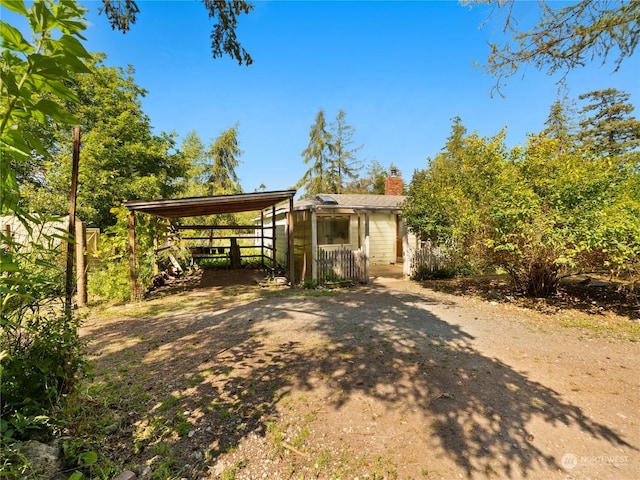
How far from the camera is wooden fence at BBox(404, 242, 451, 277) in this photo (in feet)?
33.8

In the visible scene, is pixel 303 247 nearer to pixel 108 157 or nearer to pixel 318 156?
pixel 108 157

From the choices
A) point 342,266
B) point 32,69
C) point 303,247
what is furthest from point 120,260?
point 32,69

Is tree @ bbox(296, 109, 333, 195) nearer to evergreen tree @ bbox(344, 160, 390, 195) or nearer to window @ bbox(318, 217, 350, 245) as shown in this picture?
evergreen tree @ bbox(344, 160, 390, 195)

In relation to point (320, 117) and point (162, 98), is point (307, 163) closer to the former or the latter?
point (320, 117)

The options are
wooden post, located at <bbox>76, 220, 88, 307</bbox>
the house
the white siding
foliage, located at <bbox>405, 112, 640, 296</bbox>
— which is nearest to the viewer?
foliage, located at <bbox>405, 112, 640, 296</bbox>

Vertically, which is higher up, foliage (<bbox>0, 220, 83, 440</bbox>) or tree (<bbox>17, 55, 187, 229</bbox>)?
tree (<bbox>17, 55, 187, 229</bbox>)

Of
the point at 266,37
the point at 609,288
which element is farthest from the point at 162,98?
the point at 609,288

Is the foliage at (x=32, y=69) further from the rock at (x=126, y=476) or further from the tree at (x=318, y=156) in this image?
the tree at (x=318, y=156)

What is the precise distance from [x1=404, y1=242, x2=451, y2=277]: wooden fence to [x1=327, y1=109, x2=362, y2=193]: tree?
17511 mm

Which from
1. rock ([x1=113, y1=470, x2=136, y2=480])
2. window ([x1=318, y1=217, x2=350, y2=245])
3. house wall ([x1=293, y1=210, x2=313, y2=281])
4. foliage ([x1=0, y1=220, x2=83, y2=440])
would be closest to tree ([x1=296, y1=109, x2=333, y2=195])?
window ([x1=318, y1=217, x2=350, y2=245])

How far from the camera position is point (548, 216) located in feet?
18.2

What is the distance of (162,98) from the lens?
32.4ft

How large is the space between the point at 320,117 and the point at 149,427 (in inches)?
1065

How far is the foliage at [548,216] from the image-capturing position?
5082 mm
